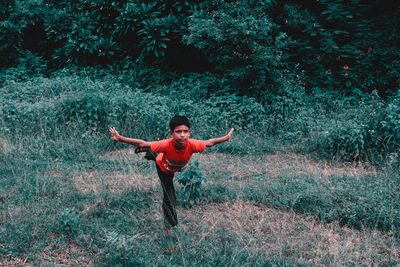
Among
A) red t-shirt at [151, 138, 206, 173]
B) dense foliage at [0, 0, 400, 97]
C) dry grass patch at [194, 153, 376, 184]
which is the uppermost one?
dense foliage at [0, 0, 400, 97]

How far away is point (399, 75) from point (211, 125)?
18.5 feet

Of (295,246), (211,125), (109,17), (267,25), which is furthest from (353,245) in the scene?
(109,17)

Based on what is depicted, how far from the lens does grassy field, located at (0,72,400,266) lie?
299 cm

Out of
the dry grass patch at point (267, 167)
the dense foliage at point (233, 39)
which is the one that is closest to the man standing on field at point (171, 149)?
the dry grass patch at point (267, 167)

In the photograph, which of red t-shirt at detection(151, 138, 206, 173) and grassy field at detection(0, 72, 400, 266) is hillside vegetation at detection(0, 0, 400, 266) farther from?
red t-shirt at detection(151, 138, 206, 173)

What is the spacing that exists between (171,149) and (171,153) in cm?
4

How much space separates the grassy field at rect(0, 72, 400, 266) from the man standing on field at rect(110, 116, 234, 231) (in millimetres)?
372

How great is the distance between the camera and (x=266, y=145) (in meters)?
6.44

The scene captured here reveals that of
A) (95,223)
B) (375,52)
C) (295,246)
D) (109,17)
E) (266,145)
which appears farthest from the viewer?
(109,17)

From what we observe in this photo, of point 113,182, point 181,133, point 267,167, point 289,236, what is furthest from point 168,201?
point 267,167

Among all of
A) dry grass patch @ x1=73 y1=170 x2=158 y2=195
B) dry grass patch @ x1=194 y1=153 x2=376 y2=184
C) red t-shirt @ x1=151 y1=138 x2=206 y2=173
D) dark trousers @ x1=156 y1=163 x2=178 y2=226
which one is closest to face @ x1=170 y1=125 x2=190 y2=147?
red t-shirt @ x1=151 y1=138 x2=206 y2=173

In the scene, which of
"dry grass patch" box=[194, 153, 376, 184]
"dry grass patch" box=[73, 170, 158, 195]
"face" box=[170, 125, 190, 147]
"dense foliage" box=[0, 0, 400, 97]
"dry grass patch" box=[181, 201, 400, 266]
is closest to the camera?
"face" box=[170, 125, 190, 147]

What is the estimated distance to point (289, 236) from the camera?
3361 mm

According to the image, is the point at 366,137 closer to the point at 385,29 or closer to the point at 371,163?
the point at 371,163
